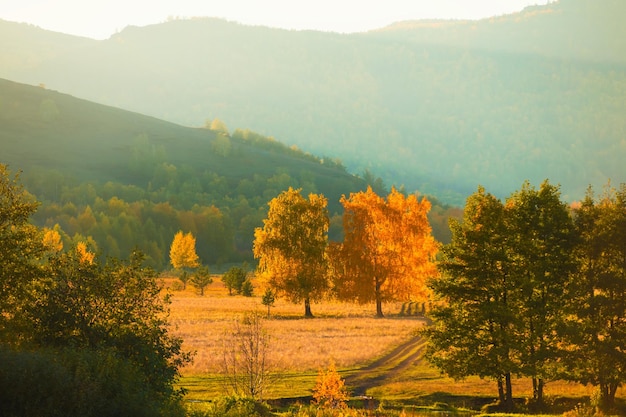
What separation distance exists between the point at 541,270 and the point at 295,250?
4761 centimetres

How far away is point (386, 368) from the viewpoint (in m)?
53.4

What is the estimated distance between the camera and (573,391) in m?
48.1

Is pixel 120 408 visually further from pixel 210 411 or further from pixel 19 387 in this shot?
pixel 210 411

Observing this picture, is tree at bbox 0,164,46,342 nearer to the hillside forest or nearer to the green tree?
the hillside forest

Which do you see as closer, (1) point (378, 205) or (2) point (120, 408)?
(2) point (120, 408)

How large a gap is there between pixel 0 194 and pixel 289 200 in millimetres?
57474

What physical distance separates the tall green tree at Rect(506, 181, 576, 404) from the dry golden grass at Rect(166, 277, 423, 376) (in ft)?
23.6

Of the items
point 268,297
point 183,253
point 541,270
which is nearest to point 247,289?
point 268,297

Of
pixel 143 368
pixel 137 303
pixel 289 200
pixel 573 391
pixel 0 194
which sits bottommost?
pixel 573 391

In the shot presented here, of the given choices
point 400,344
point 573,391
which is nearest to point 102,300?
point 573,391

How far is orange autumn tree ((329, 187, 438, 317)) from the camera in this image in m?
86.9

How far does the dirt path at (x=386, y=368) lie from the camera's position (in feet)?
157

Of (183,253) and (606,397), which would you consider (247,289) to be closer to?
(183,253)

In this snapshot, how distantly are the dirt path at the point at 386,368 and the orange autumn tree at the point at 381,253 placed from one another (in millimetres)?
22253
